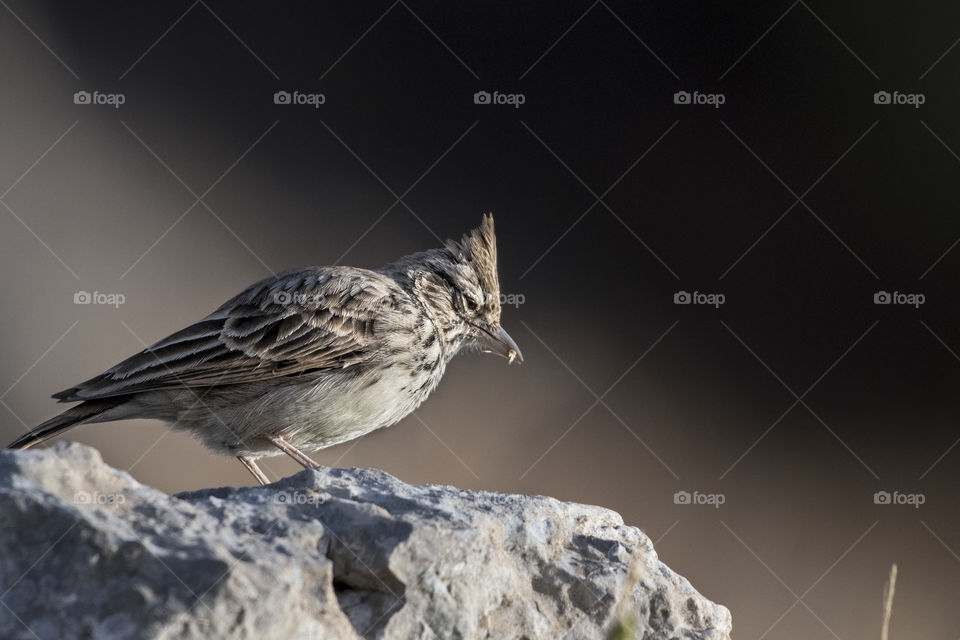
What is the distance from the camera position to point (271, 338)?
14.6 ft

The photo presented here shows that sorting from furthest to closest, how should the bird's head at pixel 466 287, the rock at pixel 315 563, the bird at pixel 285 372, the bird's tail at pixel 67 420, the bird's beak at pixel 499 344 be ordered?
the bird's beak at pixel 499 344 < the bird's head at pixel 466 287 < the bird at pixel 285 372 < the bird's tail at pixel 67 420 < the rock at pixel 315 563

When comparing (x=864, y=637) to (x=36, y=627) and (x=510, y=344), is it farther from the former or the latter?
(x=36, y=627)

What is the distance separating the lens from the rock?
204cm

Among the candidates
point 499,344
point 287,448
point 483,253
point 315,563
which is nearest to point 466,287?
point 483,253

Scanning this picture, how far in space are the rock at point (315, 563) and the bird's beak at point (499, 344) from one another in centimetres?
189

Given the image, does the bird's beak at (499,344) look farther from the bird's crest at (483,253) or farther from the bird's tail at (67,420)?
the bird's tail at (67,420)

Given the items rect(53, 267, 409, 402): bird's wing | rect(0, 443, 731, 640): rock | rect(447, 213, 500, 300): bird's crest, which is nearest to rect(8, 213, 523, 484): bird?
rect(53, 267, 409, 402): bird's wing

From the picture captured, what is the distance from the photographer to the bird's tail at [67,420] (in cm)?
393

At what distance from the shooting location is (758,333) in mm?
5656

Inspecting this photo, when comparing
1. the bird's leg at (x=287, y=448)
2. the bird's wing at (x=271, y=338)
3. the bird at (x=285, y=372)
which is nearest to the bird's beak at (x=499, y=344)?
the bird at (x=285, y=372)

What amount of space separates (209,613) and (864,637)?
4136 mm

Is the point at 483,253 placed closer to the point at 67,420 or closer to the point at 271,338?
the point at 271,338

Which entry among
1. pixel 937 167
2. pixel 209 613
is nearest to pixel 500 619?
pixel 209 613

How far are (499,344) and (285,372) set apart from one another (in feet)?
3.90
